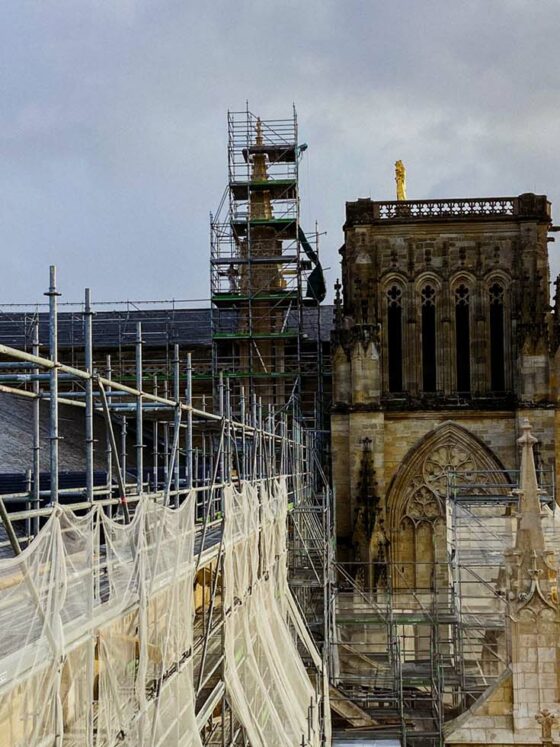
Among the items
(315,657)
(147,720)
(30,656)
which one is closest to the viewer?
(30,656)

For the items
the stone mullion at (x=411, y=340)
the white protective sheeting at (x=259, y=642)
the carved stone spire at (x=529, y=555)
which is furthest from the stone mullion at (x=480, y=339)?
the carved stone spire at (x=529, y=555)

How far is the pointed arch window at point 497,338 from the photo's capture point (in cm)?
3422

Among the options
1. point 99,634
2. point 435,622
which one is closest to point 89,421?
point 99,634

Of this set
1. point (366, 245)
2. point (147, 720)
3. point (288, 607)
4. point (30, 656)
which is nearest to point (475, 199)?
point (366, 245)

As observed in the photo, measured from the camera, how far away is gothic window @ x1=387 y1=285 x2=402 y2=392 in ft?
113

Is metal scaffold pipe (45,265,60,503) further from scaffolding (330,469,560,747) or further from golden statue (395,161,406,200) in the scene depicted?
golden statue (395,161,406,200)

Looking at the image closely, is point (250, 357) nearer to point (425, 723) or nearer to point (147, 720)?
point (425, 723)

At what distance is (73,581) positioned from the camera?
26.5 ft

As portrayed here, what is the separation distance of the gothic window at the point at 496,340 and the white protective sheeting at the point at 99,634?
2284 cm

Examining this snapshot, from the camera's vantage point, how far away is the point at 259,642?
18.5 meters

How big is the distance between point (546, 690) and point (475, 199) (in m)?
19.1

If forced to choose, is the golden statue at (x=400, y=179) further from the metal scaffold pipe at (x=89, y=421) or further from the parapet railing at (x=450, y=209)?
the metal scaffold pipe at (x=89, y=421)

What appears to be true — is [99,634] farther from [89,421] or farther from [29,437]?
[29,437]

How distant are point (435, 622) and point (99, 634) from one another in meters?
16.8
